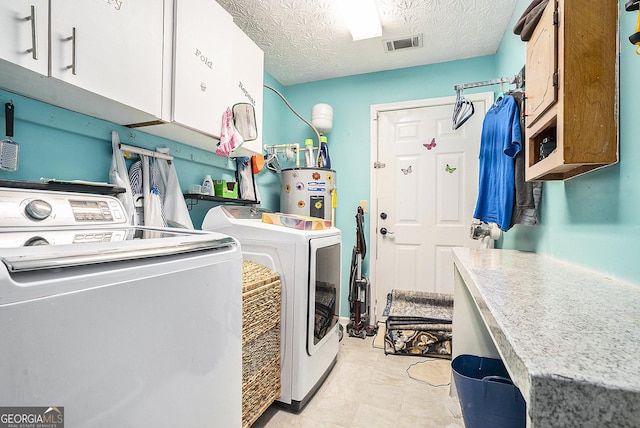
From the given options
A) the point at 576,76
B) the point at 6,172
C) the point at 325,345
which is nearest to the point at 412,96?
the point at 576,76

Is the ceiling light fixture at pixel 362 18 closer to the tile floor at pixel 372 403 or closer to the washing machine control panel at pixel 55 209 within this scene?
the washing machine control panel at pixel 55 209

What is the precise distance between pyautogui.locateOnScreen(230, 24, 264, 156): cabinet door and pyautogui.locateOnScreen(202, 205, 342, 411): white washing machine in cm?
61

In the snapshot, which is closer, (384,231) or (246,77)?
(246,77)

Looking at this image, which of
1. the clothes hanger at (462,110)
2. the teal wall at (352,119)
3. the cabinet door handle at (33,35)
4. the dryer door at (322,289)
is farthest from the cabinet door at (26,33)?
the teal wall at (352,119)

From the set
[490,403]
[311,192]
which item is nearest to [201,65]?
[311,192]

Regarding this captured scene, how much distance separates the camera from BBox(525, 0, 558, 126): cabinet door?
1079mm

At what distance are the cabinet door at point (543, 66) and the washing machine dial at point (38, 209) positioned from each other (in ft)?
6.01

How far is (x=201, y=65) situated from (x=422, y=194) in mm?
2176

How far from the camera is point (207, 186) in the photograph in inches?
84.0

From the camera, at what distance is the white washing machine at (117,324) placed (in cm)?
51

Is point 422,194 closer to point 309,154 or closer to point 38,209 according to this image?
point 309,154

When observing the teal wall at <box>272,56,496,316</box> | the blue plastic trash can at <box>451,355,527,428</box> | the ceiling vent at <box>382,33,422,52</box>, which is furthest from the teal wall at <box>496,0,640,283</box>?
the teal wall at <box>272,56,496,316</box>

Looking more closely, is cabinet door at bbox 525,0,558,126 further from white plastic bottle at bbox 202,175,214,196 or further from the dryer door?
white plastic bottle at bbox 202,175,214,196

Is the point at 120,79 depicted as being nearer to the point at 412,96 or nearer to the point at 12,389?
the point at 12,389
